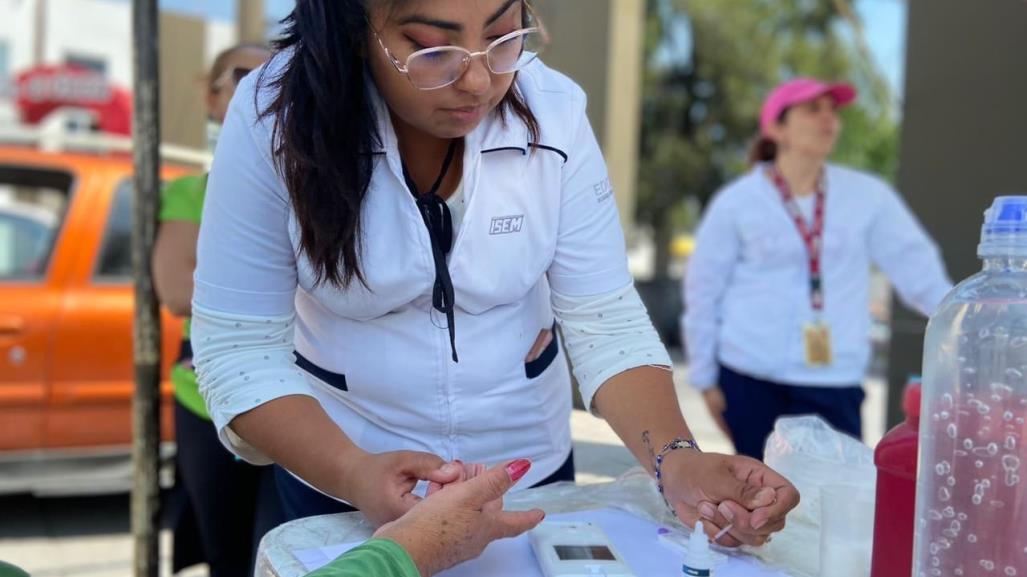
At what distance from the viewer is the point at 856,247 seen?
3.49 metres

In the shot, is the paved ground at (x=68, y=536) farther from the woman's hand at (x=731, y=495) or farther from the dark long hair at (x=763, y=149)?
the woman's hand at (x=731, y=495)

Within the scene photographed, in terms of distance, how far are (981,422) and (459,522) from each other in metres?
0.56

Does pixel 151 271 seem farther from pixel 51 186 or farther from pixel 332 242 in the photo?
pixel 51 186

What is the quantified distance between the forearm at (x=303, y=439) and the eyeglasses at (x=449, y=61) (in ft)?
1.52

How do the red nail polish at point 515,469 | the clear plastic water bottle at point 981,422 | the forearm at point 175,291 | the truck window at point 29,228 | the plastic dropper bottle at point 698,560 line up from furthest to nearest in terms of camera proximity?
the truck window at point 29,228 < the forearm at point 175,291 < the red nail polish at point 515,469 < the plastic dropper bottle at point 698,560 < the clear plastic water bottle at point 981,422

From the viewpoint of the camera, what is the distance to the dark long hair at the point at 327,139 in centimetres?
135

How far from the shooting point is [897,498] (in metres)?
1.10

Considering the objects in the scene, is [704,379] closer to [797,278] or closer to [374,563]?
[797,278]

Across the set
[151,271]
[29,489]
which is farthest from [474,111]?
[29,489]

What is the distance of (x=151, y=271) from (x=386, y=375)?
1269mm

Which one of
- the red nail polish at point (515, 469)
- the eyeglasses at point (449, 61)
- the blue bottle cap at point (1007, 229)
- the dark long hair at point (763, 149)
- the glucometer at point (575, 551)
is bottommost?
the glucometer at point (575, 551)

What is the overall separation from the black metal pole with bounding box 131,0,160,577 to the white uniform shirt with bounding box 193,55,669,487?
3.32 ft

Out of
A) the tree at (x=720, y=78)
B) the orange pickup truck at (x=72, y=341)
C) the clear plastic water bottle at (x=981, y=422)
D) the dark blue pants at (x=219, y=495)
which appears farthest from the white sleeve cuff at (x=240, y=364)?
the tree at (x=720, y=78)

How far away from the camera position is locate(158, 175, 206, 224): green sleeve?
Answer: 8.32ft
